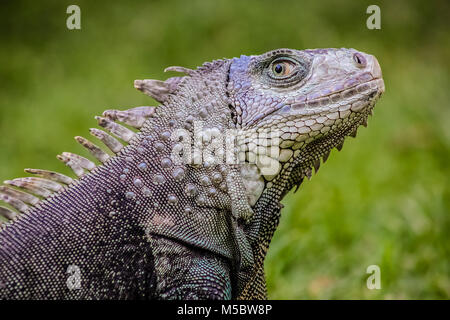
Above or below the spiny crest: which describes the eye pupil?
above

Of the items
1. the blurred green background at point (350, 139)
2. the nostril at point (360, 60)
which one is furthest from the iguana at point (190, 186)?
the blurred green background at point (350, 139)

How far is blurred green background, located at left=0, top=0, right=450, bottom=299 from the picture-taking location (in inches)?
221

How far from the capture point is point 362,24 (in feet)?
39.2

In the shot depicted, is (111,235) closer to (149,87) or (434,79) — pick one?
(149,87)

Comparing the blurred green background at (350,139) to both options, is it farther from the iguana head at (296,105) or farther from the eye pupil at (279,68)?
the eye pupil at (279,68)

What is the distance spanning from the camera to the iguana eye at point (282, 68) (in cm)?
371

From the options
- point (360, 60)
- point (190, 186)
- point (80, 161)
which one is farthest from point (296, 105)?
point (80, 161)

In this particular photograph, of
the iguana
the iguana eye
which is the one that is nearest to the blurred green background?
the iguana

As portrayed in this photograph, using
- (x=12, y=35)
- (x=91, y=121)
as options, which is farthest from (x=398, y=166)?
(x=12, y=35)

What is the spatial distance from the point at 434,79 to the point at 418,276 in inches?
221

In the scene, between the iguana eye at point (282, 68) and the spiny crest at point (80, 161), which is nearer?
the spiny crest at point (80, 161)

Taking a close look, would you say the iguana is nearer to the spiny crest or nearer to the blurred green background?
the spiny crest

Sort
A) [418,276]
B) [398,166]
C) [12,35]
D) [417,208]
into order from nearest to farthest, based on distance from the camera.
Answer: [418,276] → [417,208] → [398,166] → [12,35]
